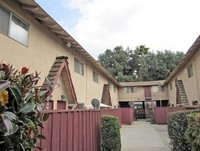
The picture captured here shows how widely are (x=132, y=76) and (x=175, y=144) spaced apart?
147 feet

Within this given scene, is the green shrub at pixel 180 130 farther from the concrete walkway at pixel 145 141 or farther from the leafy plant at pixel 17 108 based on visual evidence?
the leafy plant at pixel 17 108

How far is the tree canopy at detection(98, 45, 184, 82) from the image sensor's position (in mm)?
47312

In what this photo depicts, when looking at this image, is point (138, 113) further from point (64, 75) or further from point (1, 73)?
point (1, 73)

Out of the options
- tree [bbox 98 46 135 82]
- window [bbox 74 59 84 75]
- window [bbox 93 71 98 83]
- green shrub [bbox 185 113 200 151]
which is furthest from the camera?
tree [bbox 98 46 135 82]

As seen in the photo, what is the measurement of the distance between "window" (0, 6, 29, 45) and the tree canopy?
40701 millimetres

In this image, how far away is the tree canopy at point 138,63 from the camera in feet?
155

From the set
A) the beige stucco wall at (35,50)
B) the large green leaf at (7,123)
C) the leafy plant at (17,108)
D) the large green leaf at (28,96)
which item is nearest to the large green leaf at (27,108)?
the leafy plant at (17,108)

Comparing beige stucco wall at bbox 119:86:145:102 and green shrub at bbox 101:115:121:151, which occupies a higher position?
beige stucco wall at bbox 119:86:145:102

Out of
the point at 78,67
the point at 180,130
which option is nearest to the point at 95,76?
the point at 78,67

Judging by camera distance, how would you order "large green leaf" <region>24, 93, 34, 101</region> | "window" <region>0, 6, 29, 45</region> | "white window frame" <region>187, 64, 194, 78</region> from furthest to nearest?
1. "white window frame" <region>187, 64, 194, 78</region>
2. "window" <region>0, 6, 29, 45</region>
3. "large green leaf" <region>24, 93, 34, 101</region>

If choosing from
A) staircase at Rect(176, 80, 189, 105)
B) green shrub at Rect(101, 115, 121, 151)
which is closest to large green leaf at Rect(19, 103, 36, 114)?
green shrub at Rect(101, 115, 121, 151)

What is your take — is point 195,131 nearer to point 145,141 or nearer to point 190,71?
point 145,141

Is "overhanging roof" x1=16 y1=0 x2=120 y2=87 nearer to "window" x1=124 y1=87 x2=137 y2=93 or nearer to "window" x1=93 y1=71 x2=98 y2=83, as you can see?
"window" x1=93 y1=71 x2=98 y2=83

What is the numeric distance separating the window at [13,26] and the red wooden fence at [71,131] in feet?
13.0
